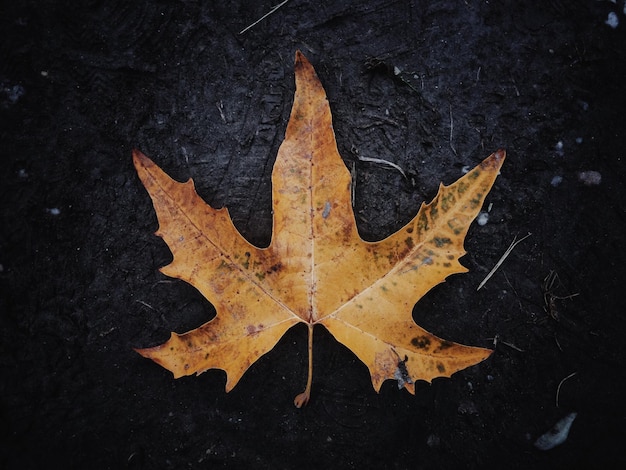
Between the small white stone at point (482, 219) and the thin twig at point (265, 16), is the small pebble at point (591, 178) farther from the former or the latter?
the thin twig at point (265, 16)

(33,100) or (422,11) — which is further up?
(33,100)

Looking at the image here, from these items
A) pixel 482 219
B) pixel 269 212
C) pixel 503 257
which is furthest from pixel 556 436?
pixel 269 212

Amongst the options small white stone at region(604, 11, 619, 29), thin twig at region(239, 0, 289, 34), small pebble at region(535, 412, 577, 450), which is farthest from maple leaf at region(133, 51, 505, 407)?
small white stone at region(604, 11, 619, 29)

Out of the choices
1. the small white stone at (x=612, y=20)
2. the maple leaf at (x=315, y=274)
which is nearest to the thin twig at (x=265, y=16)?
the maple leaf at (x=315, y=274)

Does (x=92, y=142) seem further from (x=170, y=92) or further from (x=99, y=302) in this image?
(x=99, y=302)

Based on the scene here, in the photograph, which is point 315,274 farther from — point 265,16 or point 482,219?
point 265,16

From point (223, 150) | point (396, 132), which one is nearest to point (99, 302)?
point (223, 150)
